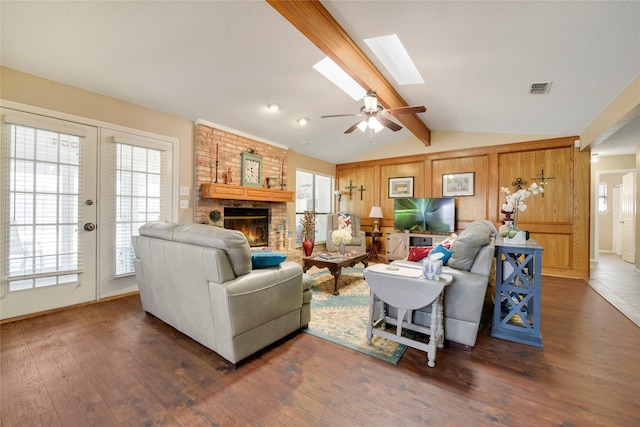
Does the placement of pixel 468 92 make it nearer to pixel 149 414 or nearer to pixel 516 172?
pixel 516 172

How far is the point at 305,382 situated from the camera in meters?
1.67

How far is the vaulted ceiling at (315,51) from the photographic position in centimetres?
209

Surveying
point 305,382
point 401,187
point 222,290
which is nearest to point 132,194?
point 222,290

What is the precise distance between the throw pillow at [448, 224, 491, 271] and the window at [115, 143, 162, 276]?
3.71 metres

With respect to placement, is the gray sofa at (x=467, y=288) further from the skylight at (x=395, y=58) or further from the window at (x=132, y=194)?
the window at (x=132, y=194)

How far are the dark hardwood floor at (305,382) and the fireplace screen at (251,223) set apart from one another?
7.48ft

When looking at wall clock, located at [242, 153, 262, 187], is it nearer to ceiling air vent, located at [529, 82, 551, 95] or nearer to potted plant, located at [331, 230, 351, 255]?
potted plant, located at [331, 230, 351, 255]

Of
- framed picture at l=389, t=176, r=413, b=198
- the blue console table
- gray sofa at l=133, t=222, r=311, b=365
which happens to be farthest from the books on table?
framed picture at l=389, t=176, r=413, b=198

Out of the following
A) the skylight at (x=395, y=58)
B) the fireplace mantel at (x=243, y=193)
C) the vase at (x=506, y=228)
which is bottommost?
the vase at (x=506, y=228)

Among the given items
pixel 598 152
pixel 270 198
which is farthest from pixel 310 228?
pixel 598 152

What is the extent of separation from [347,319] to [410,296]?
92cm

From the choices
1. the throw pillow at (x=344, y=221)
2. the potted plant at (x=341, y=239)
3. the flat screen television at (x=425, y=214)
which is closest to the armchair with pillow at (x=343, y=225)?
the throw pillow at (x=344, y=221)

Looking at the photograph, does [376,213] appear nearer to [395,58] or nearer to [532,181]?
[532,181]

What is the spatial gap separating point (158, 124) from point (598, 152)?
8171 millimetres
